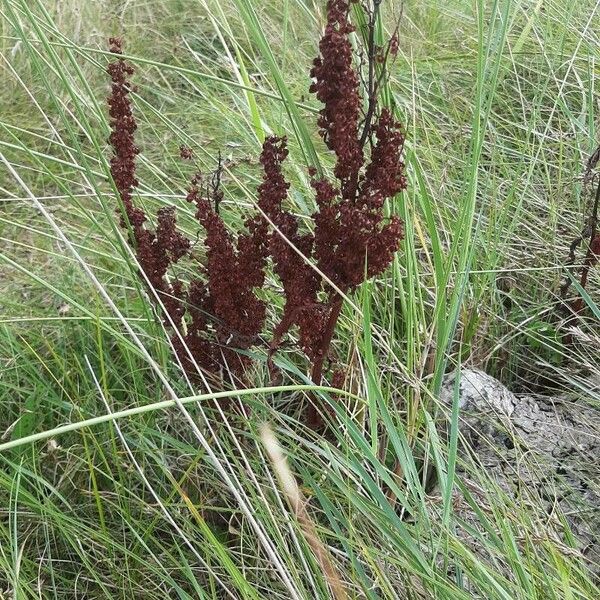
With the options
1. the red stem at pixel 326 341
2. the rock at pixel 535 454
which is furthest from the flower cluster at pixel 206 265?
the rock at pixel 535 454

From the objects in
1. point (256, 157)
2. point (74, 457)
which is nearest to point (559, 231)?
point (256, 157)

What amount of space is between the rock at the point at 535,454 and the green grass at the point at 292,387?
36mm

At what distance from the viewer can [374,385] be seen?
3.93 feet

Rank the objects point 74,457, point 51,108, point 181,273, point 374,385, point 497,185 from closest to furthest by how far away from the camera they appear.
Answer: point 374,385
point 74,457
point 181,273
point 497,185
point 51,108

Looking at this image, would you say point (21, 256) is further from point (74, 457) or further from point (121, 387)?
point (74, 457)

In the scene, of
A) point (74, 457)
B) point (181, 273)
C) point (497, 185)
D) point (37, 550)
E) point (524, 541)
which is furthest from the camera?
point (497, 185)

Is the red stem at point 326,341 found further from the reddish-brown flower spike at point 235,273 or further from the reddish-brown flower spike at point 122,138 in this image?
the reddish-brown flower spike at point 122,138

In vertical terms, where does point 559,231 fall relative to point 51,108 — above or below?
above

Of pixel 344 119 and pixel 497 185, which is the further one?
pixel 497 185

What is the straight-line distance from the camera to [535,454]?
59.8 inches

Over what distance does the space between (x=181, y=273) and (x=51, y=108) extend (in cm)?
131

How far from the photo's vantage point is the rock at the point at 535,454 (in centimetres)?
140

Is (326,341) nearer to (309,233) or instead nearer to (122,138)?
(309,233)

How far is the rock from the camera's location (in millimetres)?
1401
